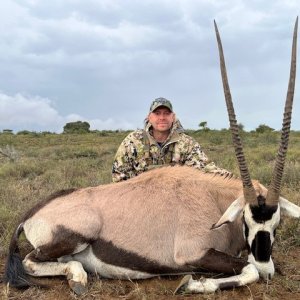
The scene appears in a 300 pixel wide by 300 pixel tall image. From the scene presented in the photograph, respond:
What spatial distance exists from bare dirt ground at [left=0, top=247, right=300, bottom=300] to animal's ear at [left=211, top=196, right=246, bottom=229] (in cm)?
55

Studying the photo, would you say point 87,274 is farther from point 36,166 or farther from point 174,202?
point 36,166

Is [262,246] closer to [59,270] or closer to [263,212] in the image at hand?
[263,212]

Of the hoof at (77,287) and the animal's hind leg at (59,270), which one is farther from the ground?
the animal's hind leg at (59,270)

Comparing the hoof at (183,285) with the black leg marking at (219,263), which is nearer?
the hoof at (183,285)

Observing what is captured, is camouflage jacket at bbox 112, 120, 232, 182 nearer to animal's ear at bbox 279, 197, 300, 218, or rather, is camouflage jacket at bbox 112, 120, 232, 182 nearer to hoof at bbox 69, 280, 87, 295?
animal's ear at bbox 279, 197, 300, 218

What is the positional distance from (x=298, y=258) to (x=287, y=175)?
3.65 metres

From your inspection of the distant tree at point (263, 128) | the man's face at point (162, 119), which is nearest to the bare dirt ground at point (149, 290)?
the man's face at point (162, 119)

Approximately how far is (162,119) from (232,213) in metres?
2.22

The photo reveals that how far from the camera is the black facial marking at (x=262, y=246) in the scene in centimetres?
361

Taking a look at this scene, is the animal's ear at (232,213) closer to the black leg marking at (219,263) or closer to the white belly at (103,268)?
the black leg marking at (219,263)

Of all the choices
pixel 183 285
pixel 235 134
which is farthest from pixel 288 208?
pixel 183 285

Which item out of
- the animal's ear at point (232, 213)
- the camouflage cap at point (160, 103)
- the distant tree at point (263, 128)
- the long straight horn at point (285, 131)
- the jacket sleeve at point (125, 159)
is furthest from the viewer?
the distant tree at point (263, 128)

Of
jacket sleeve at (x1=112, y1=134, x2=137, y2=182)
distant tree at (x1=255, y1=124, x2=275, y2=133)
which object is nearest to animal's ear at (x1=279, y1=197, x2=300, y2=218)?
jacket sleeve at (x1=112, y1=134, x2=137, y2=182)

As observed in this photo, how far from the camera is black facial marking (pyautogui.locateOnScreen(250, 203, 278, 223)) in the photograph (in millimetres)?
3654
